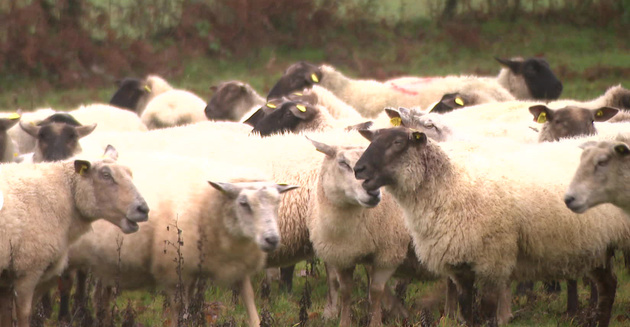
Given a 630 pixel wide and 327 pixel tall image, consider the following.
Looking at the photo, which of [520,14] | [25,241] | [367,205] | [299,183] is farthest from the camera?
[520,14]

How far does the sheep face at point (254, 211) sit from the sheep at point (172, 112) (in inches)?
246

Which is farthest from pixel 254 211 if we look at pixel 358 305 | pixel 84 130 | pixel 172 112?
pixel 172 112

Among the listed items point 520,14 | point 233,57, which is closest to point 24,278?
point 233,57

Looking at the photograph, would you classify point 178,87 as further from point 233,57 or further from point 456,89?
point 456,89

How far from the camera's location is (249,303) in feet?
22.7

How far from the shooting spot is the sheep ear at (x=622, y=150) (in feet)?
20.3

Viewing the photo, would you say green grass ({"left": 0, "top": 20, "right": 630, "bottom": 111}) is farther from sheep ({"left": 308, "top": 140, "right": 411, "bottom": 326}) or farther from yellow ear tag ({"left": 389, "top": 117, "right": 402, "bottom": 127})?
sheep ({"left": 308, "top": 140, "right": 411, "bottom": 326})

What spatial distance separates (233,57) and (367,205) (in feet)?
48.2

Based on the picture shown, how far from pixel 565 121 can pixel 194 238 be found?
3.44 m

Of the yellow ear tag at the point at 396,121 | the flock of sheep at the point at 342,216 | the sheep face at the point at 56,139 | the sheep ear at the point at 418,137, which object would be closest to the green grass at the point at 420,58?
the sheep face at the point at 56,139

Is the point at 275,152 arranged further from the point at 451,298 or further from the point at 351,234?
the point at 451,298

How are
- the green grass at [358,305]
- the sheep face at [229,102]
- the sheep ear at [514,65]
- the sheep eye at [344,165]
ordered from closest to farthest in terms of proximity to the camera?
the sheep eye at [344,165]
the green grass at [358,305]
the sheep face at [229,102]
the sheep ear at [514,65]

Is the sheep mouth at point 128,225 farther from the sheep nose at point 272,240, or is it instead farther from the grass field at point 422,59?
the grass field at point 422,59

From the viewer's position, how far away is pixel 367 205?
6.70 meters
